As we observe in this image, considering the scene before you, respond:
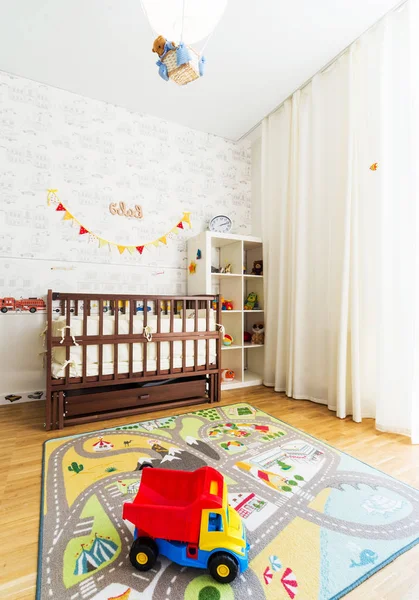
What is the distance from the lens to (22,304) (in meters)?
2.65

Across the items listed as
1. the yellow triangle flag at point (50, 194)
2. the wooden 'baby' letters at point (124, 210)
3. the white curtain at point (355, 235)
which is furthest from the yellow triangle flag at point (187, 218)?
the yellow triangle flag at point (50, 194)

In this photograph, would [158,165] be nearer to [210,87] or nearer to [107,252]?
[210,87]

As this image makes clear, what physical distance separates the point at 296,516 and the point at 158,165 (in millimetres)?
3186

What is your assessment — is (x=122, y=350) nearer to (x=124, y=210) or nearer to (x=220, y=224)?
(x=124, y=210)

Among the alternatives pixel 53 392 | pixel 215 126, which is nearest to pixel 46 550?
pixel 53 392

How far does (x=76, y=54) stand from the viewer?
2.40m

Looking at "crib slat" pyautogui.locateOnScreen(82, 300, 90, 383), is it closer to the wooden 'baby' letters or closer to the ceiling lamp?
the wooden 'baby' letters

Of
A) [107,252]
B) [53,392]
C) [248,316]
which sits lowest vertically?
[53,392]

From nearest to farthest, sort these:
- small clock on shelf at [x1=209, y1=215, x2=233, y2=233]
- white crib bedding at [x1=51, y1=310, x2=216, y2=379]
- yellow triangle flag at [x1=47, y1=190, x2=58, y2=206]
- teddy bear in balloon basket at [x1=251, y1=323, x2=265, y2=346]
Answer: white crib bedding at [x1=51, y1=310, x2=216, y2=379], yellow triangle flag at [x1=47, y1=190, x2=58, y2=206], teddy bear in balloon basket at [x1=251, y1=323, x2=265, y2=346], small clock on shelf at [x1=209, y1=215, x2=233, y2=233]

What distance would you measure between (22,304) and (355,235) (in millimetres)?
2787

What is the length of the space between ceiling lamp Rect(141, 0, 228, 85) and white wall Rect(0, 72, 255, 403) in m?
1.71

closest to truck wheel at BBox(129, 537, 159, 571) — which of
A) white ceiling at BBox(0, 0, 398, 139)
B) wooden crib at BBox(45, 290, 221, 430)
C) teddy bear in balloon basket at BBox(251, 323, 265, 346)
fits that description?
wooden crib at BBox(45, 290, 221, 430)

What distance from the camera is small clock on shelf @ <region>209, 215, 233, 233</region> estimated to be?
342 cm

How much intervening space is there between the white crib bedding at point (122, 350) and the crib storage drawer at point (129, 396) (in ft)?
0.50
